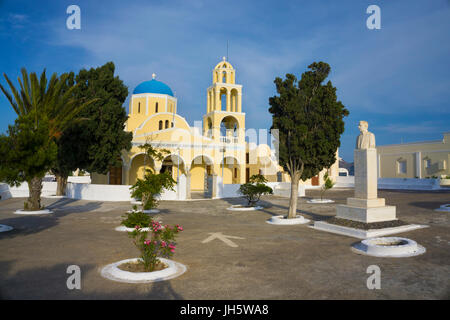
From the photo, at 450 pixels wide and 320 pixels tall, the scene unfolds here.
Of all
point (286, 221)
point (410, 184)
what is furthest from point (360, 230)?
point (410, 184)

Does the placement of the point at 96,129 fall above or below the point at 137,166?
above

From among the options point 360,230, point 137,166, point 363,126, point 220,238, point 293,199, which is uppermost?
point 363,126

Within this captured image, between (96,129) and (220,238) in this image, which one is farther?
(96,129)

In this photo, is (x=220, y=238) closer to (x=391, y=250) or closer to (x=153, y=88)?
(x=391, y=250)

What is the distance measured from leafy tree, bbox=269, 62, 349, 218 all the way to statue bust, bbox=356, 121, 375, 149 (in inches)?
45.5

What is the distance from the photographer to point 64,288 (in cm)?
501

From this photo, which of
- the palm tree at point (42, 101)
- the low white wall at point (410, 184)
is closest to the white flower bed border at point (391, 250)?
the palm tree at point (42, 101)

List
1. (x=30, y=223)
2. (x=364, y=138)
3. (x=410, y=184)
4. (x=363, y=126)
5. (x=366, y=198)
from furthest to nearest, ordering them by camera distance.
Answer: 1. (x=410, y=184)
2. (x=30, y=223)
3. (x=363, y=126)
4. (x=364, y=138)
5. (x=366, y=198)

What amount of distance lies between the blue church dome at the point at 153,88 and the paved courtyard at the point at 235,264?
77.5ft

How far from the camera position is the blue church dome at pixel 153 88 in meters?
32.3

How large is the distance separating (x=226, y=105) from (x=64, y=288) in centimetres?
2625

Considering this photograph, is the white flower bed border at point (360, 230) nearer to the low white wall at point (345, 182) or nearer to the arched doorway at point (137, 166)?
the arched doorway at point (137, 166)
